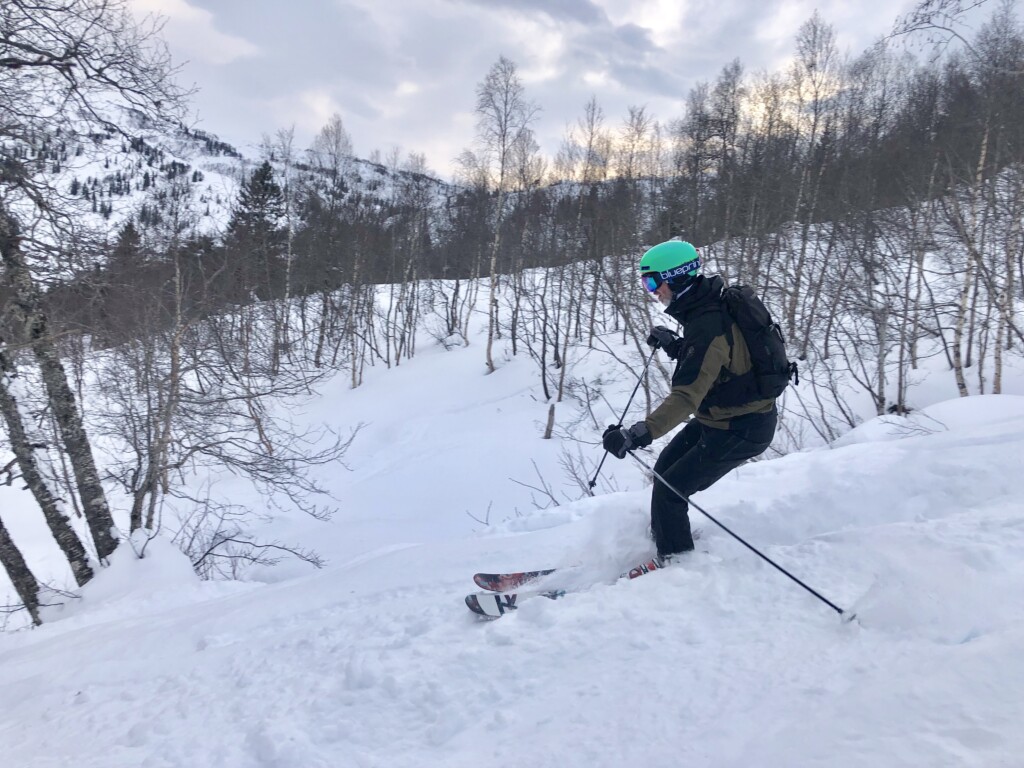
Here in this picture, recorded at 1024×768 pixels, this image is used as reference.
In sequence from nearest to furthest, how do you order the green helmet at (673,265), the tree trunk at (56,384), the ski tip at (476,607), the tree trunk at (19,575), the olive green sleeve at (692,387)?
the olive green sleeve at (692,387) < the ski tip at (476,607) < the green helmet at (673,265) < the tree trunk at (56,384) < the tree trunk at (19,575)

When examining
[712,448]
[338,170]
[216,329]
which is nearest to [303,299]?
[338,170]

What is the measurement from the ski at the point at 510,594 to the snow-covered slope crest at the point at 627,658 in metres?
0.12

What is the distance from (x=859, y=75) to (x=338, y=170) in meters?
25.3

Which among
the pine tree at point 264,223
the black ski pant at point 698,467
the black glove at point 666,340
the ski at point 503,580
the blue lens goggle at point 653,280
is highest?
the pine tree at point 264,223

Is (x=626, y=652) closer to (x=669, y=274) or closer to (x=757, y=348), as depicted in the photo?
(x=757, y=348)

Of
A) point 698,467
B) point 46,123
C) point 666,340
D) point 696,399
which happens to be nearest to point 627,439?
point 696,399

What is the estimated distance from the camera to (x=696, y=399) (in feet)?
10.5

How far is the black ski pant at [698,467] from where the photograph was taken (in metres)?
3.56

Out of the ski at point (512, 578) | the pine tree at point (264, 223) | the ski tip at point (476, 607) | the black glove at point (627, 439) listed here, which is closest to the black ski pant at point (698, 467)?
the ski at point (512, 578)

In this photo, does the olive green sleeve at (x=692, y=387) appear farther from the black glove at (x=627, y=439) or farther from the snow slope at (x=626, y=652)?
the snow slope at (x=626, y=652)

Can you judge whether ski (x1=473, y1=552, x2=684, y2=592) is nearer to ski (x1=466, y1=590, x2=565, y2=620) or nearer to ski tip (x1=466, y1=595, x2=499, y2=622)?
ski (x1=466, y1=590, x2=565, y2=620)

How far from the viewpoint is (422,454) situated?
1956cm

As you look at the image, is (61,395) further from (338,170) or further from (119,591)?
(338,170)

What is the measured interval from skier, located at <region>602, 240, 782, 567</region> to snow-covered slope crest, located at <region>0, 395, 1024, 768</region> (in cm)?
46
